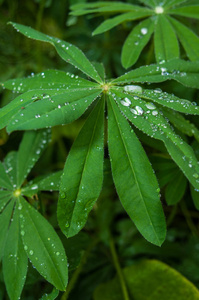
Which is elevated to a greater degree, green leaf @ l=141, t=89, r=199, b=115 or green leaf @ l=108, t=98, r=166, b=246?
green leaf @ l=141, t=89, r=199, b=115

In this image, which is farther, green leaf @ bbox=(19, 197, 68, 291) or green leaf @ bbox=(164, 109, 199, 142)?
green leaf @ bbox=(164, 109, 199, 142)

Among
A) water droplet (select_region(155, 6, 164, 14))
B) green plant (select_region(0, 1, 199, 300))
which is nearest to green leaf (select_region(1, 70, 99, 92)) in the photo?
green plant (select_region(0, 1, 199, 300))

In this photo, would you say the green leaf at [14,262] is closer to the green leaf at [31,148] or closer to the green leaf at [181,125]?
the green leaf at [31,148]

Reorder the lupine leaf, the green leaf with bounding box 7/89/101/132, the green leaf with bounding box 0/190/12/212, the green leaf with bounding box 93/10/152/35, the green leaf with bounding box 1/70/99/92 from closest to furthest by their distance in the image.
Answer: the green leaf with bounding box 7/89/101/132 < the green leaf with bounding box 1/70/99/92 < the green leaf with bounding box 0/190/12/212 < the green leaf with bounding box 93/10/152/35 < the lupine leaf

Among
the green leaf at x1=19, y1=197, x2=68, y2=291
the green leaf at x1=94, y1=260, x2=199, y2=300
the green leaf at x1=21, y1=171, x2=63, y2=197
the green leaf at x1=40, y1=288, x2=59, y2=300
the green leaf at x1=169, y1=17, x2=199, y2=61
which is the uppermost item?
the green leaf at x1=169, y1=17, x2=199, y2=61

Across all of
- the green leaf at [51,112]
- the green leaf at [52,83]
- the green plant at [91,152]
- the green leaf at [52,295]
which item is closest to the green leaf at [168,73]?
the green plant at [91,152]

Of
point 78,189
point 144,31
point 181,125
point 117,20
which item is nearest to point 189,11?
point 144,31

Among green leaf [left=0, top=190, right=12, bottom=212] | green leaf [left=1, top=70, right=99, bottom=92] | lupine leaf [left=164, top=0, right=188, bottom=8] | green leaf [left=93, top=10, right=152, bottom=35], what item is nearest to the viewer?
green leaf [left=1, top=70, right=99, bottom=92]

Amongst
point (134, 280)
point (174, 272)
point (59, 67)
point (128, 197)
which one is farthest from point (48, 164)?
point (128, 197)

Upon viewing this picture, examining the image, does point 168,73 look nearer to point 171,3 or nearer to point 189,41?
point 189,41

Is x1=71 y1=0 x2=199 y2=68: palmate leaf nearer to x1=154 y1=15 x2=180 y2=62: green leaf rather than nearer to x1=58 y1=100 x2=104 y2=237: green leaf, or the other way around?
x1=154 y1=15 x2=180 y2=62: green leaf
